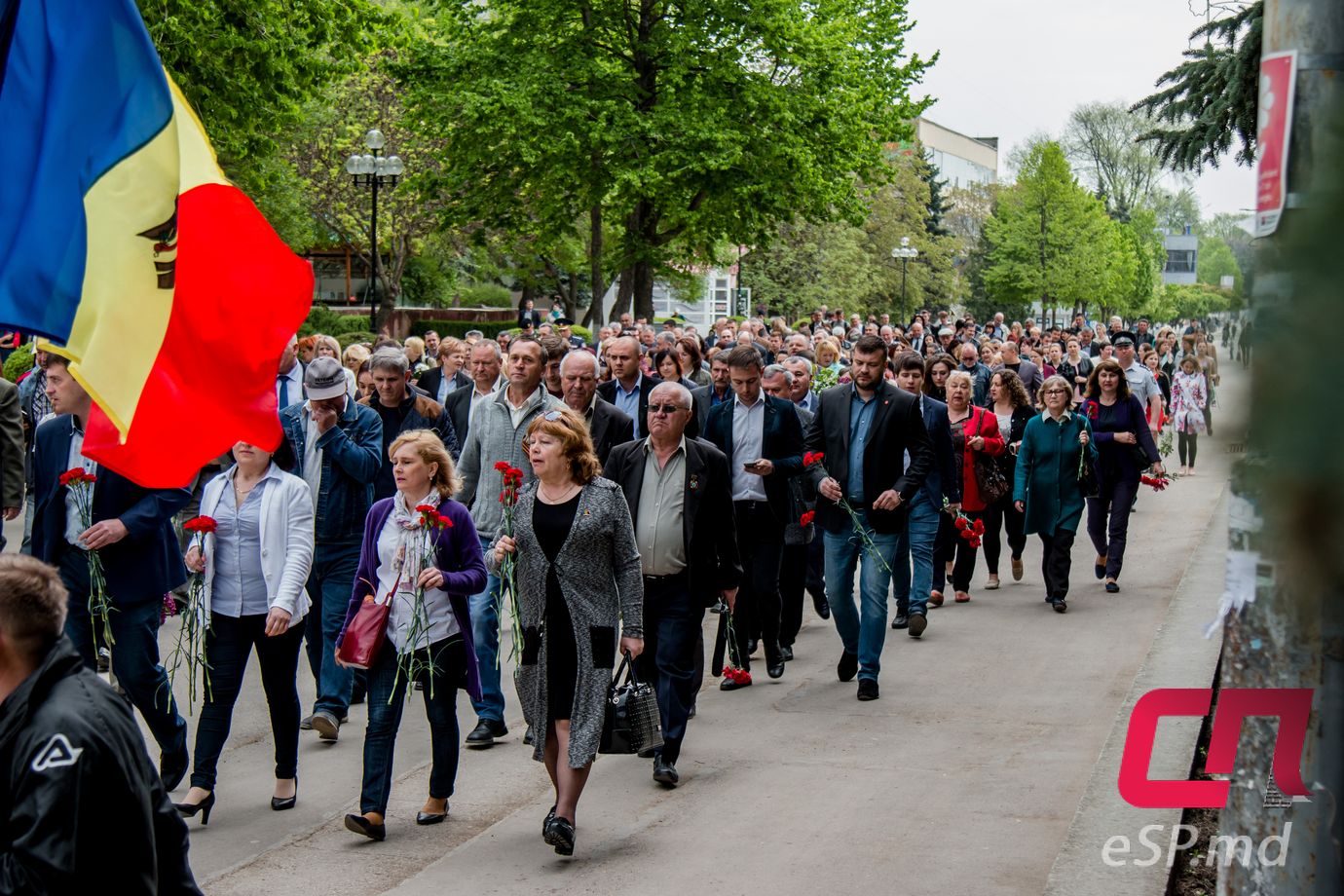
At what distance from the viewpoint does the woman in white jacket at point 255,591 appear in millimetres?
7496

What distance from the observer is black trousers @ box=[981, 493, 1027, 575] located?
14.1 m

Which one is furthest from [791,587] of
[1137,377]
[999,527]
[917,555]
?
[1137,377]

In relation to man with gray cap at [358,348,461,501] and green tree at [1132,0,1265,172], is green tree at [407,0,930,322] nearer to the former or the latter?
man with gray cap at [358,348,461,501]

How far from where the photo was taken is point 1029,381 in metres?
19.0

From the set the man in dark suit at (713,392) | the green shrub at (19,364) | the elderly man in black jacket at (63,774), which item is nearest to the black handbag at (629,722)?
the elderly man in black jacket at (63,774)

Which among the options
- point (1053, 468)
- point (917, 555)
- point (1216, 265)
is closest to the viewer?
point (1216, 265)

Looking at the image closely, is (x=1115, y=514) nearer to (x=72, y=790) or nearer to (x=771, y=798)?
(x=771, y=798)

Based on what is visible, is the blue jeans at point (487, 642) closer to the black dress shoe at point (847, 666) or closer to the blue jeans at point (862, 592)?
the blue jeans at point (862, 592)

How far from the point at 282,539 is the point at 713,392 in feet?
15.1

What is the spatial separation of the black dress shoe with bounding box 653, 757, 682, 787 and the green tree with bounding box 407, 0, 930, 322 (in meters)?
27.3

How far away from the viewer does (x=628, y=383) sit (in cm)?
1157

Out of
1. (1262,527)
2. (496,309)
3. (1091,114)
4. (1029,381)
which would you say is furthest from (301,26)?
(1091,114)

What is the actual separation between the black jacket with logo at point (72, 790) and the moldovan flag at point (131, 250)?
1.55 meters

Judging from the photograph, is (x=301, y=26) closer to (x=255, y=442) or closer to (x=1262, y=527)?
(x=255, y=442)
